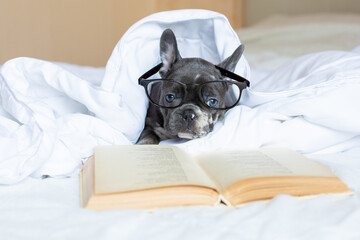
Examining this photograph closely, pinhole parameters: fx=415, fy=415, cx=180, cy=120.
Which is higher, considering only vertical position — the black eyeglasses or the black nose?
the black eyeglasses

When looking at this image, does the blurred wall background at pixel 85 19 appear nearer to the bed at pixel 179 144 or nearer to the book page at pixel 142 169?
the bed at pixel 179 144

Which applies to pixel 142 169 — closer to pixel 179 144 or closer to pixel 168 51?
pixel 179 144

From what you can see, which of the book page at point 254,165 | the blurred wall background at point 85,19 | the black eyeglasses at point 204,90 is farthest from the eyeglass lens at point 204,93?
the blurred wall background at point 85,19

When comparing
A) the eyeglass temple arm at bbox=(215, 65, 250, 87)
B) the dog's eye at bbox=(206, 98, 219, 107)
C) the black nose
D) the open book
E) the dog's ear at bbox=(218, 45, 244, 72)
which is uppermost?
the dog's ear at bbox=(218, 45, 244, 72)

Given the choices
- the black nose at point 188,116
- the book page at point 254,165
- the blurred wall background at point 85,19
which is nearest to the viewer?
the book page at point 254,165

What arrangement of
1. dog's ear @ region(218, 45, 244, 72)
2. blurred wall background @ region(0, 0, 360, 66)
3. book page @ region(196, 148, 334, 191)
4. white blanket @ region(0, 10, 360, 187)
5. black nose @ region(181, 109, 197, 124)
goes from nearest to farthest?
book page @ region(196, 148, 334, 191) < white blanket @ region(0, 10, 360, 187) < black nose @ region(181, 109, 197, 124) < dog's ear @ region(218, 45, 244, 72) < blurred wall background @ region(0, 0, 360, 66)

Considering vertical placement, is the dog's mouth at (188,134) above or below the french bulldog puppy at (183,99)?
below

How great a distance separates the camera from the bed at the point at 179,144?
763 millimetres

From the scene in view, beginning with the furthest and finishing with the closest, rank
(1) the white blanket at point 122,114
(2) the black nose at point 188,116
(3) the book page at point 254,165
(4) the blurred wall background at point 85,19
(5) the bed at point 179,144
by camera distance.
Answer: (4) the blurred wall background at point 85,19
(2) the black nose at point 188,116
(1) the white blanket at point 122,114
(3) the book page at point 254,165
(5) the bed at point 179,144

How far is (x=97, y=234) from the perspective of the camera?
0.73 metres

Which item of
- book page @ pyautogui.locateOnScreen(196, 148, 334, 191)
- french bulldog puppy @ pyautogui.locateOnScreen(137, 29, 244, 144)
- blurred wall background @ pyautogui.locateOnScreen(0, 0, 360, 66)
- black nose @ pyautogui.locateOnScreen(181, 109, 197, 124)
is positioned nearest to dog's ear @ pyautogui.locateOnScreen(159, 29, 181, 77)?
french bulldog puppy @ pyautogui.locateOnScreen(137, 29, 244, 144)

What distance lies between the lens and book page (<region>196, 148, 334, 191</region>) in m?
0.93

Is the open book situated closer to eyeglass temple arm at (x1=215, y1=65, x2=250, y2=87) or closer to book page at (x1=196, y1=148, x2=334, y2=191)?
book page at (x1=196, y1=148, x2=334, y2=191)

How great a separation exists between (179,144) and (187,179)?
15.9 inches
